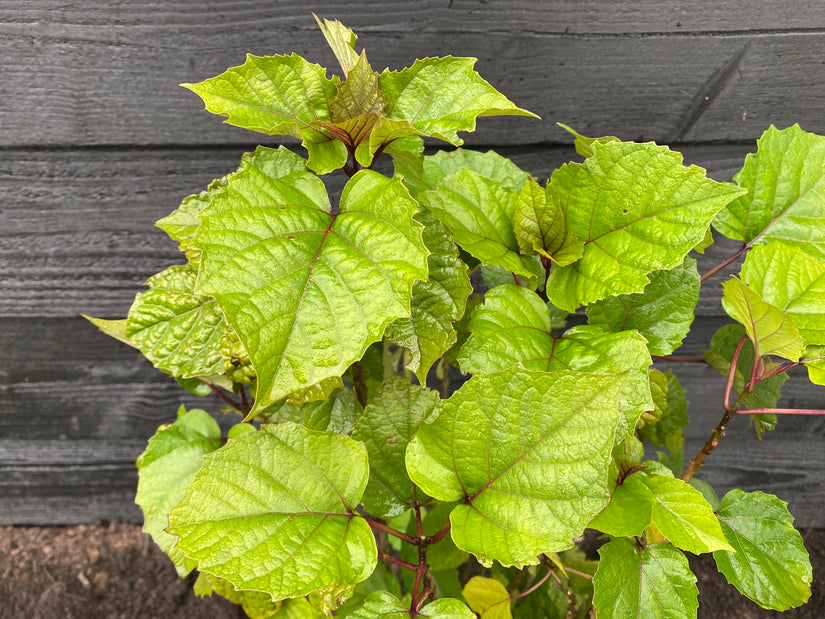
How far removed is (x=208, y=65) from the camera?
886mm

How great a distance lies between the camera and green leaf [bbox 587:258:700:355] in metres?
0.58

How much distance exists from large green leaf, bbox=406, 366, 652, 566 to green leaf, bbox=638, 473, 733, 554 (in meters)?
0.12

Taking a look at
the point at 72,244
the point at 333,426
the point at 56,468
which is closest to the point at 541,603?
the point at 333,426

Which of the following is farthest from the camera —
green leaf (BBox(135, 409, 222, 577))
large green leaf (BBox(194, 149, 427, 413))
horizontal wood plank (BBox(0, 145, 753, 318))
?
horizontal wood plank (BBox(0, 145, 753, 318))

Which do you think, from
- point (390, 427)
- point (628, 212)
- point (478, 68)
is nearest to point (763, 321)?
point (628, 212)

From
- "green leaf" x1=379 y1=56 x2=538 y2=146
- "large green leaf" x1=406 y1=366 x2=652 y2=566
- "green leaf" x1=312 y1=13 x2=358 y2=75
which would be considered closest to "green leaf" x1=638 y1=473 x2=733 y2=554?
"large green leaf" x1=406 y1=366 x2=652 y2=566

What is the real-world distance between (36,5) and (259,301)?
2.57 ft

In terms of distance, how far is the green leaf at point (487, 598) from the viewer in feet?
2.18

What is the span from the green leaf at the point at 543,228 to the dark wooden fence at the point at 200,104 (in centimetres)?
42

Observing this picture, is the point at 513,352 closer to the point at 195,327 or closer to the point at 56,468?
the point at 195,327

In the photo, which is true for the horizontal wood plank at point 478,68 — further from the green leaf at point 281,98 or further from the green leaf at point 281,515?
the green leaf at point 281,515

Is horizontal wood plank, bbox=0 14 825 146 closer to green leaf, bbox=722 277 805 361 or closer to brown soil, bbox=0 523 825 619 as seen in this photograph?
green leaf, bbox=722 277 805 361

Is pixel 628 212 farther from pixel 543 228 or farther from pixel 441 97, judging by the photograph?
pixel 441 97

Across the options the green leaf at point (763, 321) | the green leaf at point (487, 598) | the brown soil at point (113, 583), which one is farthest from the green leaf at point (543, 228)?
the brown soil at point (113, 583)
